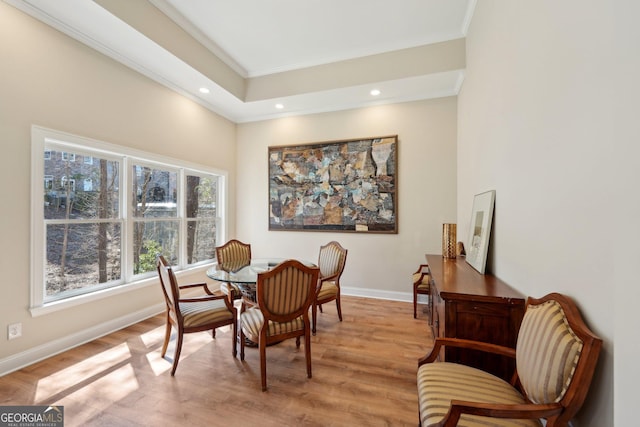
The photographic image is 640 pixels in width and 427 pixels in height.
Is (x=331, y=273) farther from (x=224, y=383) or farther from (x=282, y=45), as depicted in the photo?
(x=282, y=45)

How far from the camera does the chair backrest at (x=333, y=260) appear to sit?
3399mm

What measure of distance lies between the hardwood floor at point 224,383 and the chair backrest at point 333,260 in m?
Result: 0.76

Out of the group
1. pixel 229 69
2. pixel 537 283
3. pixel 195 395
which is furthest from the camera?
pixel 229 69

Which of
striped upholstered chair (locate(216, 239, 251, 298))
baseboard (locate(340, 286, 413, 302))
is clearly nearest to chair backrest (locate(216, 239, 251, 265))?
striped upholstered chair (locate(216, 239, 251, 298))

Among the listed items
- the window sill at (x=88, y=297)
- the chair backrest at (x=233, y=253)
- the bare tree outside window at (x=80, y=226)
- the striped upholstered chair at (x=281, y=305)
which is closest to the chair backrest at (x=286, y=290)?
the striped upholstered chair at (x=281, y=305)

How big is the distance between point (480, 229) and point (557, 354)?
1.64m

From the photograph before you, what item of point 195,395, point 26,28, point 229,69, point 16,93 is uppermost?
point 229,69

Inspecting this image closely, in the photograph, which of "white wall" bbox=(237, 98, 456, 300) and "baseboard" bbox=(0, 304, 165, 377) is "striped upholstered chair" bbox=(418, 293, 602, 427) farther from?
"baseboard" bbox=(0, 304, 165, 377)

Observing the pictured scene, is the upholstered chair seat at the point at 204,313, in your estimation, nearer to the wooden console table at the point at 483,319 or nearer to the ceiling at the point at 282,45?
the wooden console table at the point at 483,319

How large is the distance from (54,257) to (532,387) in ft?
12.9

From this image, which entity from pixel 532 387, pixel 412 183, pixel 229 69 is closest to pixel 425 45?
pixel 412 183

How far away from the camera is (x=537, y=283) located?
153cm

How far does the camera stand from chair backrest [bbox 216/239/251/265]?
3.69 m

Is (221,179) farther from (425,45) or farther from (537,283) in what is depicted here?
(537,283)
